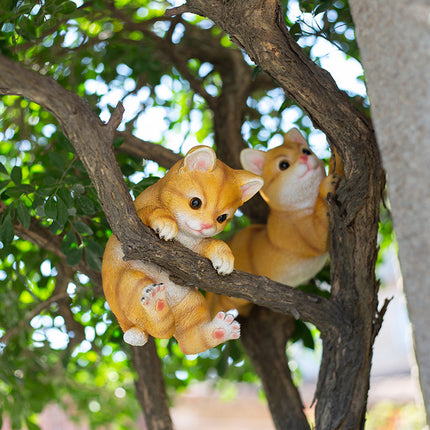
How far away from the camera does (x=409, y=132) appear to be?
2.70ft

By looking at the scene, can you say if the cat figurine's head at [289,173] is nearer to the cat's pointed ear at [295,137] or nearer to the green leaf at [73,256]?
the cat's pointed ear at [295,137]

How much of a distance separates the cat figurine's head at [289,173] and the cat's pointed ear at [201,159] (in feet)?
1.31

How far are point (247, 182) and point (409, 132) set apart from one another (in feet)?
2.02

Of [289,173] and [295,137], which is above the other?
[295,137]

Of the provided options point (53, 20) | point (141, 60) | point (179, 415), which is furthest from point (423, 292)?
point (179, 415)

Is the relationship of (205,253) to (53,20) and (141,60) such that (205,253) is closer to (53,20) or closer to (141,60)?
(53,20)

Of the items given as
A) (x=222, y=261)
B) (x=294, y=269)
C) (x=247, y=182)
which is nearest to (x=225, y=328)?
(x=222, y=261)

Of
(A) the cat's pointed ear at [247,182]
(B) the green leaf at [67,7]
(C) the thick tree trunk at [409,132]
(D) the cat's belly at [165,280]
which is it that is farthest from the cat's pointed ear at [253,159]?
(C) the thick tree trunk at [409,132]

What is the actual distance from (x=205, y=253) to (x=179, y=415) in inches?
252

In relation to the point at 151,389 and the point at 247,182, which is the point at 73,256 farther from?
the point at 151,389

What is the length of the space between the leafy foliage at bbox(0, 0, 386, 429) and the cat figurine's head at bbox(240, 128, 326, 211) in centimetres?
22

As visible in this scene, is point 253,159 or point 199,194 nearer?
point 199,194

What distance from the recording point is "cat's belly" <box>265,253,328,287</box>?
1743mm

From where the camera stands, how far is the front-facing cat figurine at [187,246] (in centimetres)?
126
